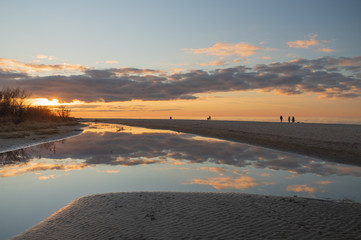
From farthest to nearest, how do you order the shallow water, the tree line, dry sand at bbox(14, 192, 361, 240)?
the tree line
the shallow water
dry sand at bbox(14, 192, 361, 240)

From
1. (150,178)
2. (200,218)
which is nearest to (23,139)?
(150,178)

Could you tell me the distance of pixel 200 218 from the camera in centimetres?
670

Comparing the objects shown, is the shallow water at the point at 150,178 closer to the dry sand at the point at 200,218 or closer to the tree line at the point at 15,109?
the dry sand at the point at 200,218

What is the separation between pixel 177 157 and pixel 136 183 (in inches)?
278

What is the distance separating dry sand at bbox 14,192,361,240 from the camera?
19.0 ft

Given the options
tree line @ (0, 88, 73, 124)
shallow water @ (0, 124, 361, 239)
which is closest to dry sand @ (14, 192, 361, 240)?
shallow water @ (0, 124, 361, 239)

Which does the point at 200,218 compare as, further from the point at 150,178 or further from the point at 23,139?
the point at 23,139

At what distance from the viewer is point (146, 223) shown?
6.40 m

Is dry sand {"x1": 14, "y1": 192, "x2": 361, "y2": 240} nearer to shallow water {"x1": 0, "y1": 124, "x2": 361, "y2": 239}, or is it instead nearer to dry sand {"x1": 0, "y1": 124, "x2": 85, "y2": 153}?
shallow water {"x1": 0, "y1": 124, "x2": 361, "y2": 239}

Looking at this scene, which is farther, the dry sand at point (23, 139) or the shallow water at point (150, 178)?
the dry sand at point (23, 139)

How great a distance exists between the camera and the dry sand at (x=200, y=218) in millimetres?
5777

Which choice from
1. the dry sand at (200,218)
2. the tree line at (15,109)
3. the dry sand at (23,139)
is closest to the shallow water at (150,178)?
the dry sand at (200,218)

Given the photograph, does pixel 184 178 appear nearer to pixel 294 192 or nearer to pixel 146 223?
pixel 294 192

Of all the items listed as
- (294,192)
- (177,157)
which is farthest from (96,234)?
(177,157)
